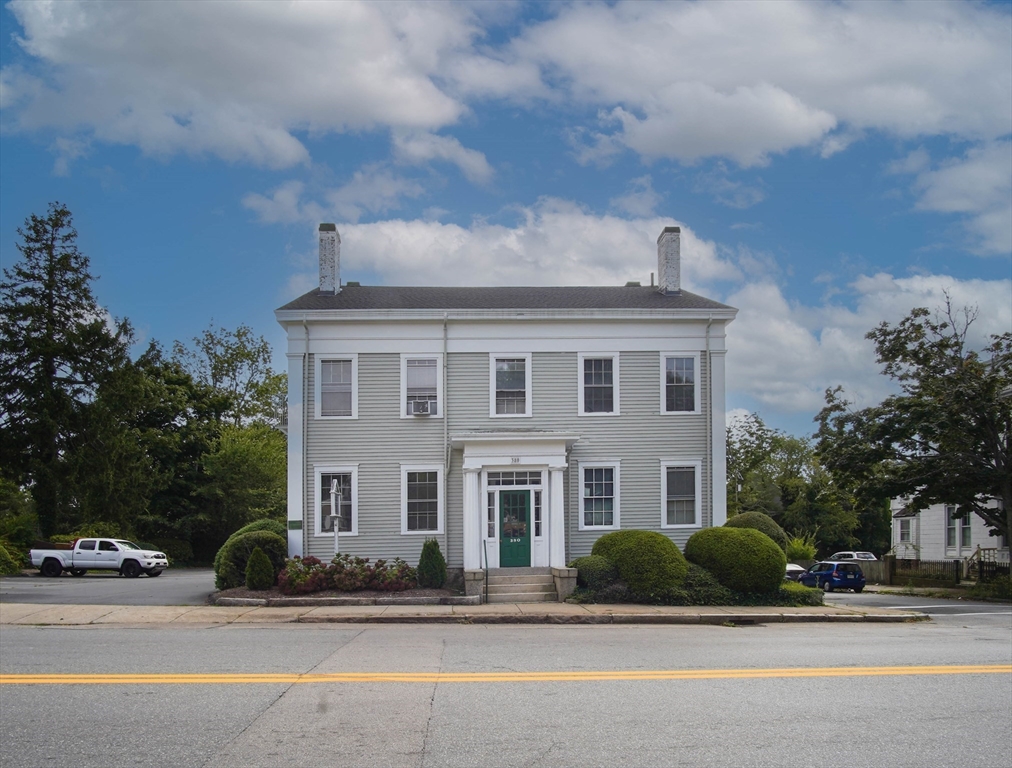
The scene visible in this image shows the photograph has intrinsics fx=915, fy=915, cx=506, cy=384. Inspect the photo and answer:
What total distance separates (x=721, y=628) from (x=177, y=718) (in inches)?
469

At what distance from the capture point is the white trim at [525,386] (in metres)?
25.0

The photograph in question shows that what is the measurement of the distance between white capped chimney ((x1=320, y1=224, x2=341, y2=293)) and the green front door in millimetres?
7889

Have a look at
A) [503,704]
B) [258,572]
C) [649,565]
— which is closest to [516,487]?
[649,565]

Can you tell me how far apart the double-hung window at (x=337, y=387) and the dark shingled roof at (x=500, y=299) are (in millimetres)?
1505

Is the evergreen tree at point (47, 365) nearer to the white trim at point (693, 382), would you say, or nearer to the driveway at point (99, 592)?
the driveway at point (99, 592)

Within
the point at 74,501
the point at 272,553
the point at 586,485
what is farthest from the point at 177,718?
the point at 74,501

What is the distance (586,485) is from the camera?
2491 cm

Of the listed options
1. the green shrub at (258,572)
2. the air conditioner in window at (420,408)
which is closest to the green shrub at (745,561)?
the air conditioner in window at (420,408)

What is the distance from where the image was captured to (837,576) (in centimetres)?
3556

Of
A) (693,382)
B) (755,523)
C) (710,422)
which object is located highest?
(693,382)

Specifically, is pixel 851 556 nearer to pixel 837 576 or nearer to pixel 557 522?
pixel 837 576

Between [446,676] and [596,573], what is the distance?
11.4 m

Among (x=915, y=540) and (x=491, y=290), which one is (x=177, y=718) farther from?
(x=915, y=540)

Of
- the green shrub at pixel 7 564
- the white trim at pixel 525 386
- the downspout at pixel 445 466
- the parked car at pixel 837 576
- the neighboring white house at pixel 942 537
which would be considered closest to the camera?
the downspout at pixel 445 466
